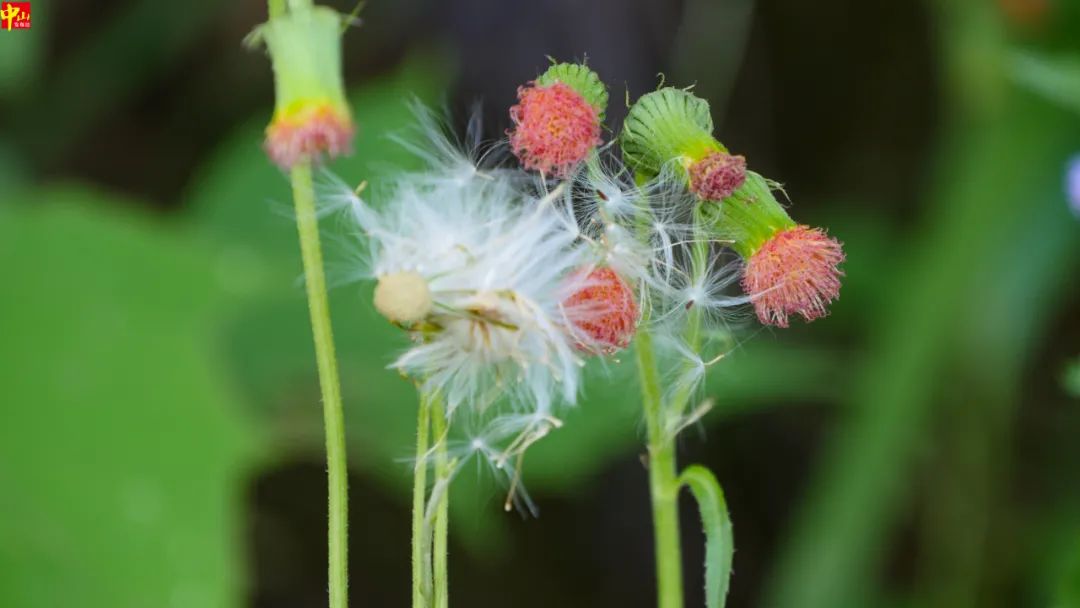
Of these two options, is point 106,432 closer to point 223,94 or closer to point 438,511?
point 438,511

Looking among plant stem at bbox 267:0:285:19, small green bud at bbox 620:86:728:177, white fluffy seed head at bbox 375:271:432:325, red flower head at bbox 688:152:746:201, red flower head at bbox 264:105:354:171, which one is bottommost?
white fluffy seed head at bbox 375:271:432:325

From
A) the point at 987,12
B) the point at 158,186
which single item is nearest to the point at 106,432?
the point at 158,186

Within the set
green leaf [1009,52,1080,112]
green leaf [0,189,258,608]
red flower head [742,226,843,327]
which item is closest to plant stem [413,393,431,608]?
red flower head [742,226,843,327]

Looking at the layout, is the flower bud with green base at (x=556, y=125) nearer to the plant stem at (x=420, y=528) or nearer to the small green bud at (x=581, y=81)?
the small green bud at (x=581, y=81)

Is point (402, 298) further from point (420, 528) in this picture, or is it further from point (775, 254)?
point (775, 254)

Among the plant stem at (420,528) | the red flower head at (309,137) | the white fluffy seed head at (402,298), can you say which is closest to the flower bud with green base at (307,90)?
the red flower head at (309,137)

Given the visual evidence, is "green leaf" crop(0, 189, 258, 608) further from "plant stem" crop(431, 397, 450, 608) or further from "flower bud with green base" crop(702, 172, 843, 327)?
"flower bud with green base" crop(702, 172, 843, 327)

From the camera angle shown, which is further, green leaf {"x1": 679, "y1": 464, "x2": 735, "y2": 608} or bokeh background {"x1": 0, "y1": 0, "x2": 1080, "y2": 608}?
bokeh background {"x1": 0, "y1": 0, "x2": 1080, "y2": 608}
